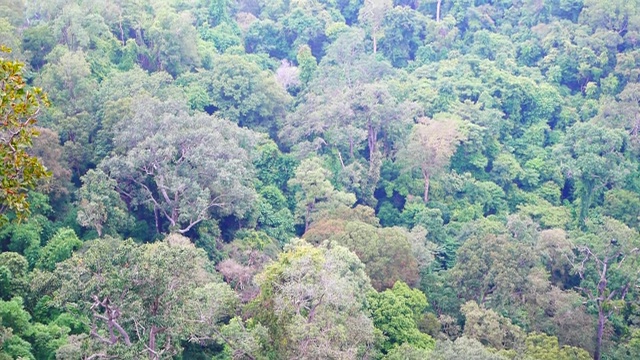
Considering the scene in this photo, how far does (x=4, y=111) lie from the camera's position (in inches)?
274

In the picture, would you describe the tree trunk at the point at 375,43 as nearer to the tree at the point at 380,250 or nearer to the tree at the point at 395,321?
the tree at the point at 380,250

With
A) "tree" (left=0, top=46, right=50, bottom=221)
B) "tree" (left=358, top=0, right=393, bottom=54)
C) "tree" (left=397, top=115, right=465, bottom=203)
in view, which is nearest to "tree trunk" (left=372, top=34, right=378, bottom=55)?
"tree" (left=358, top=0, right=393, bottom=54)

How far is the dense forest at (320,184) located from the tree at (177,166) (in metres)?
0.08

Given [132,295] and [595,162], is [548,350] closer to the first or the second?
[132,295]

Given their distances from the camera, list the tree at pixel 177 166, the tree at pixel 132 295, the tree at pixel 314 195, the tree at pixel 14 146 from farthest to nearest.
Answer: the tree at pixel 314 195
the tree at pixel 177 166
the tree at pixel 132 295
the tree at pixel 14 146

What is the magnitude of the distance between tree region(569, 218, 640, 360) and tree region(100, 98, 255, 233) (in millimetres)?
11447

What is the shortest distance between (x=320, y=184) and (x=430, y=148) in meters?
5.06

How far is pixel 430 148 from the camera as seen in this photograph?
27500mm

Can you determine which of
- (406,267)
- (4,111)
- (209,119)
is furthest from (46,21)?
(4,111)

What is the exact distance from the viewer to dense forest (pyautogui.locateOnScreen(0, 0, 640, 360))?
14445 mm

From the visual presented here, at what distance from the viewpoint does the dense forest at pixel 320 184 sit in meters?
14.4

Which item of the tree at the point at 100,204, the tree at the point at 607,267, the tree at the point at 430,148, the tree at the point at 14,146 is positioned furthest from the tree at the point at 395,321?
the tree at the point at 14,146

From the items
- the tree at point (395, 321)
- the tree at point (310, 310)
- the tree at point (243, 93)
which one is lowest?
the tree at point (395, 321)

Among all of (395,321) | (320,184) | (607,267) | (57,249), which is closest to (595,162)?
(607,267)
